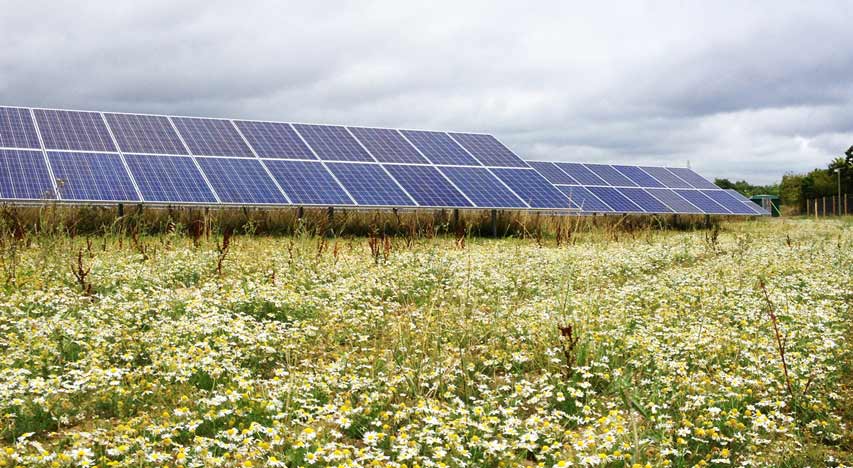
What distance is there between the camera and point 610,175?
30594 mm

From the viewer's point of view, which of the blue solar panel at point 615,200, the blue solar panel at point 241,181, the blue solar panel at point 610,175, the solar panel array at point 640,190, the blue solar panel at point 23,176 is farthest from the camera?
the blue solar panel at point 610,175

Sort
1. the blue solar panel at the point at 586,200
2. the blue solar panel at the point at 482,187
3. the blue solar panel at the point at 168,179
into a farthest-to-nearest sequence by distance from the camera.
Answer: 1. the blue solar panel at the point at 586,200
2. the blue solar panel at the point at 482,187
3. the blue solar panel at the point at 168,179

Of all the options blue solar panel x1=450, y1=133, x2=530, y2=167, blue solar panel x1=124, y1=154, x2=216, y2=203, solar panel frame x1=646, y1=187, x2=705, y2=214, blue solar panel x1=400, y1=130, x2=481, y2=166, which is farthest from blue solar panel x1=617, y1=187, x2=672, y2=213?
blue solar panel x1=124, y1=154, x2=216, y2=203

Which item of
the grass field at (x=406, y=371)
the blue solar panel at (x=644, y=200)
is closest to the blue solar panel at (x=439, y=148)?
the blue solar panel at (x=644, y=200)

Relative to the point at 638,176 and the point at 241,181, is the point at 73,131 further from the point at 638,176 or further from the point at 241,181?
the point at 638,176

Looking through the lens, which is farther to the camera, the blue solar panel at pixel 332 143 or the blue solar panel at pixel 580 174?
the blue solar panel at pixel 580 174

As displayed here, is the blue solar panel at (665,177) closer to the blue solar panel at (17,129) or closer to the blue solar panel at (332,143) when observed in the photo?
the blue solar panel at (332,143)

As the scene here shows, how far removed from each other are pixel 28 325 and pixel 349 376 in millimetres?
3153

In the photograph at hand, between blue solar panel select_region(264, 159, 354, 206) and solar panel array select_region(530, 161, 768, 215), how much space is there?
306 inches

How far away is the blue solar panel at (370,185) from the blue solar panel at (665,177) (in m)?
15.4

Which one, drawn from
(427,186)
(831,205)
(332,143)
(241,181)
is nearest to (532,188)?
(427,186)

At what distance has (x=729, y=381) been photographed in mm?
5172

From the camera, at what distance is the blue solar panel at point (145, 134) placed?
18.3 m

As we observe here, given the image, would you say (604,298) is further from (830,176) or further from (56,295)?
(830,176)
